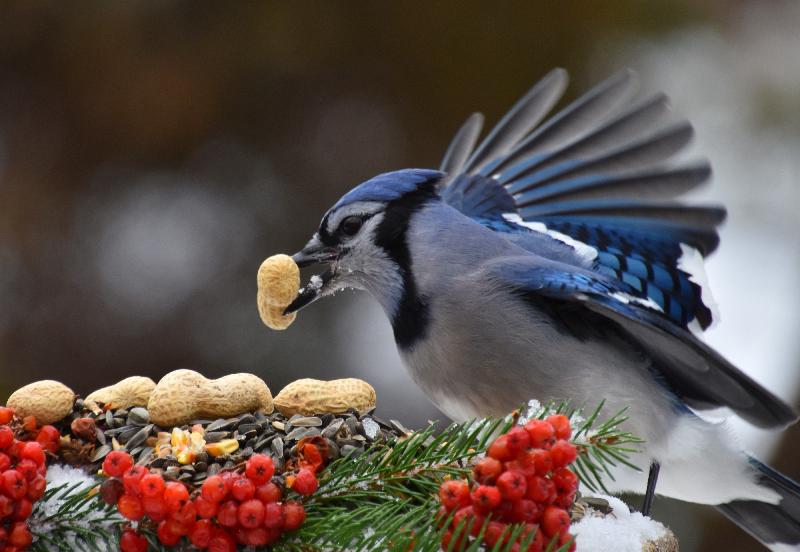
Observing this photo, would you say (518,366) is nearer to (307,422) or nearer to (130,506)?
(307,422)

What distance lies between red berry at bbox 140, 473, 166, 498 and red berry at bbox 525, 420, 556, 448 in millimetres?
260

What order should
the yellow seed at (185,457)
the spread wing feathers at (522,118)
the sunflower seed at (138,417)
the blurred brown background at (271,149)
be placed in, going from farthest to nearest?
the blurred brown background at (271,149)
the spread wing feathers at (522,118)
the sunflower seed at (138,417)
the yellow seed at (185,457)

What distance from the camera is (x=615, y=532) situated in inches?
31.6

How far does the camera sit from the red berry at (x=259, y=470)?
67 centimetres

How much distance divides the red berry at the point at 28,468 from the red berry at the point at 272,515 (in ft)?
0.57

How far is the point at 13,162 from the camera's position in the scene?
5.51ft

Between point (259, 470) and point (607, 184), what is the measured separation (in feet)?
2.79

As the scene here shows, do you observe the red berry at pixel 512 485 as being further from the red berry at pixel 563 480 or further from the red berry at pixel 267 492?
the red berry at pixel 267 492

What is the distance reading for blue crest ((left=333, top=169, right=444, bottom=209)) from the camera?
113 cm

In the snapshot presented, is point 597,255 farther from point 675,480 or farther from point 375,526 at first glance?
point 375,526

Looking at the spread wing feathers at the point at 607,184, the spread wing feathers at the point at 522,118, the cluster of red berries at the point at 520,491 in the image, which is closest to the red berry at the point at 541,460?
the cluster of red berries at the point at 520,491

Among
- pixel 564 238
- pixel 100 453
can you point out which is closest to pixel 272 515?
pixel 100 453

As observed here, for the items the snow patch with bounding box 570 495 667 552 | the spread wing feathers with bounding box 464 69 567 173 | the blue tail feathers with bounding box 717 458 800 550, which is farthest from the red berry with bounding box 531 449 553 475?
the spread wing feathers with bounding box 464 69 567 173

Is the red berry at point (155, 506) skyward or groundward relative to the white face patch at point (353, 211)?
groundward
